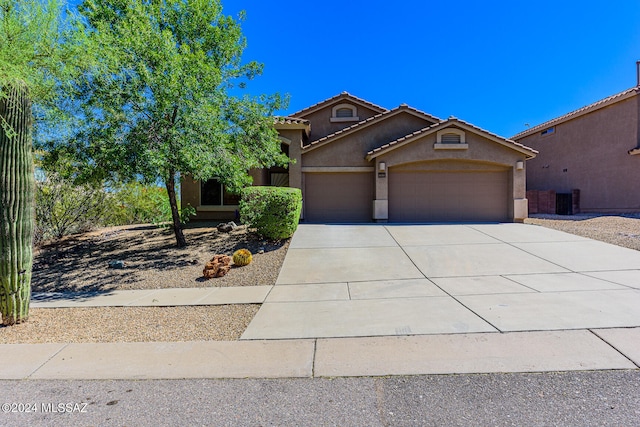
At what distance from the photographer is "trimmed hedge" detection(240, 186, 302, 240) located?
10.1 meters

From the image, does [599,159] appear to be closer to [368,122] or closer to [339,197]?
[368,122]

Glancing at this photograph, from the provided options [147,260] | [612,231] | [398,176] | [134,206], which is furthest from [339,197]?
[612,231]

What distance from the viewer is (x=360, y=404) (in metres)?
2.91

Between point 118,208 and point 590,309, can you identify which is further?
point 118,208

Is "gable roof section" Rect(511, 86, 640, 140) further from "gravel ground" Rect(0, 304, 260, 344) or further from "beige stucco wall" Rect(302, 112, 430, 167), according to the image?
"gravel ground" Rect(0, 304, 260, 344)

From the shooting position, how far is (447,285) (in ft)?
21.6

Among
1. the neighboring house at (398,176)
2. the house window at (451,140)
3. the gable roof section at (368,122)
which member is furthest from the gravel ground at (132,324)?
the house window at (451,140)

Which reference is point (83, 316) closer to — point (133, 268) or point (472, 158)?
point (133, 268)

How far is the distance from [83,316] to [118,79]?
5.22 meters

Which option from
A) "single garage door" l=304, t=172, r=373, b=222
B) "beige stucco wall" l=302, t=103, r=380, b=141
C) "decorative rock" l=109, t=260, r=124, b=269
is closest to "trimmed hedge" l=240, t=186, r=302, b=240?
"decorative rock" l=109, t=260, r=124, b=269

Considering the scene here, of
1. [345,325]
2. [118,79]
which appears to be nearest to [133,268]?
[118,79]

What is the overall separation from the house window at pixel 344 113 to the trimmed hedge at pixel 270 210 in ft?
29.2

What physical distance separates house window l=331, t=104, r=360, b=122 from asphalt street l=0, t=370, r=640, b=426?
628 inches

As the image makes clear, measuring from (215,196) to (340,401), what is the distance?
1297 centimetres
